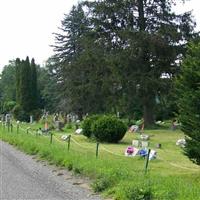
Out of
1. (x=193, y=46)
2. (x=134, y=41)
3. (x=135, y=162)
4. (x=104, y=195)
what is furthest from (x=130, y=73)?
(x=104, y=195)

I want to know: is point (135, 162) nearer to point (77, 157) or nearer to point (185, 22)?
point (77, 157)

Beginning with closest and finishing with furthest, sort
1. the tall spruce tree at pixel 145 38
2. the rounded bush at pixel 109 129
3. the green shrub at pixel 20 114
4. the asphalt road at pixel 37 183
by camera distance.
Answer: the asphalt road at pixel 37 183, the rounded bush at pixel 109 129, the tall spruce tree at pixel 145 38, the green shrub at pixel 20 114

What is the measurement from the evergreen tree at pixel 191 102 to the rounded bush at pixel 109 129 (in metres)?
13.4

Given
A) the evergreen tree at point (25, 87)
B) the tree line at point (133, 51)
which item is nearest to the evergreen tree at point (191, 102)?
the tree line at point (133, 51)

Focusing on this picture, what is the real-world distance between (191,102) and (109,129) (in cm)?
1397

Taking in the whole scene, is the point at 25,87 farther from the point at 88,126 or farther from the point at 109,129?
the point at 109,129

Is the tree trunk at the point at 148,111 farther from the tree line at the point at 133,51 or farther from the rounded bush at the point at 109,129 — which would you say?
the rounded bush at the point at 109,129

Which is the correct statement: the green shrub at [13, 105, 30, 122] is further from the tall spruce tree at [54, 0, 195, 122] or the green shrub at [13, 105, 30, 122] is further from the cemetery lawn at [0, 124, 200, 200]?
the cemetery lawn at [0, 124, 200, 200]

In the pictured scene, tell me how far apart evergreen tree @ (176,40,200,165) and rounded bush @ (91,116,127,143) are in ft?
43.9

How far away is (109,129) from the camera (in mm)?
26781

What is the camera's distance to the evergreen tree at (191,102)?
42.2 feet

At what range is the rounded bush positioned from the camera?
1057 inches

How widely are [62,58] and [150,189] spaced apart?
208 feet

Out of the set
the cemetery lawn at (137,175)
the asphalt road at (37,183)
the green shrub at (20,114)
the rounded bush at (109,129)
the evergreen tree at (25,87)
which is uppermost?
the evergreen tree at (25,87)
